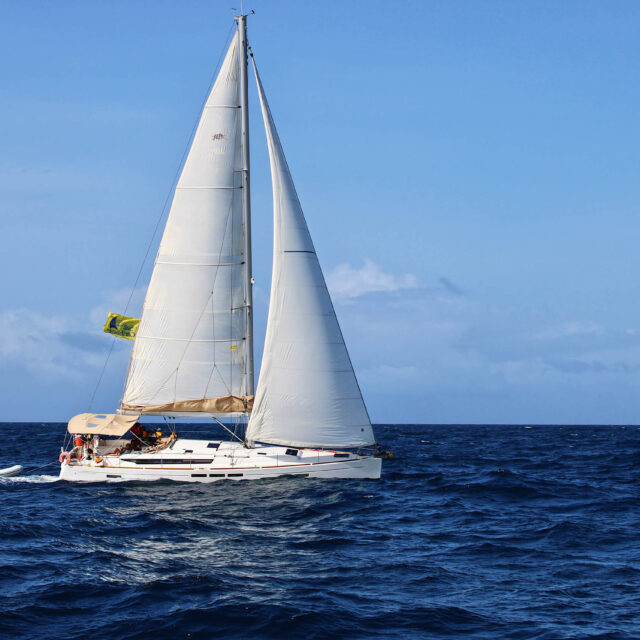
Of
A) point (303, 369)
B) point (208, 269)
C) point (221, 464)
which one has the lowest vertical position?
point (221, 464)

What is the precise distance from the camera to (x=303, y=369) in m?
26.1

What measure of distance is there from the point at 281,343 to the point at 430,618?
14417 millimetres

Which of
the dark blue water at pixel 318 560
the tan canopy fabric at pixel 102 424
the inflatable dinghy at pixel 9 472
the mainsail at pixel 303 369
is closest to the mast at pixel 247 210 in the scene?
the mainsail at pixel 303 369

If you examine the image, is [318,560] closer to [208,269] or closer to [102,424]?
[102,424]

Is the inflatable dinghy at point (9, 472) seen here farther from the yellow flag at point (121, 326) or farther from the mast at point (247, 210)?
the mast at point (247, 210)

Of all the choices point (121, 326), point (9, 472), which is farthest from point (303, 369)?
point (9, 472)

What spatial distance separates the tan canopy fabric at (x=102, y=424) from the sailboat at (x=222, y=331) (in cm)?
4

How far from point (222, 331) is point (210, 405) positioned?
2.76 metres

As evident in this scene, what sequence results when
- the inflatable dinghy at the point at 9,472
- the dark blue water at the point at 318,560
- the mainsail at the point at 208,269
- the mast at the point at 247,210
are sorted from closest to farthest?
the dark blue water at the point at 318,560 < the mast at the point at 247,210 < the mainsail at the point at 208,269 < the inflatable dinghy at the point at 9,472

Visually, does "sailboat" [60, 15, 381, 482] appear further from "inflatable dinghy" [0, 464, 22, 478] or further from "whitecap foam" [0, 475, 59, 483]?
"inflatable dinghy" [0, 464, 22, 478]

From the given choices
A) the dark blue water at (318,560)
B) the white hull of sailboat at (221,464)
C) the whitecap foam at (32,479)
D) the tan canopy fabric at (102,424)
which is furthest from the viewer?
the whitecap foam at (32,479)

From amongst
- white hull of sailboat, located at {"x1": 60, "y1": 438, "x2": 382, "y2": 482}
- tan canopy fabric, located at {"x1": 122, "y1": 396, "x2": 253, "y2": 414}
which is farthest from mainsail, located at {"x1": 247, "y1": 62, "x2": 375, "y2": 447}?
tan canopy fabric, located at {"x1": 122, "y1": 396, "x2": 253, "y2": 414}

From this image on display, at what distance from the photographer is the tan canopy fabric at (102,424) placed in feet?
89.9

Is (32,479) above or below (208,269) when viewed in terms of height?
below
